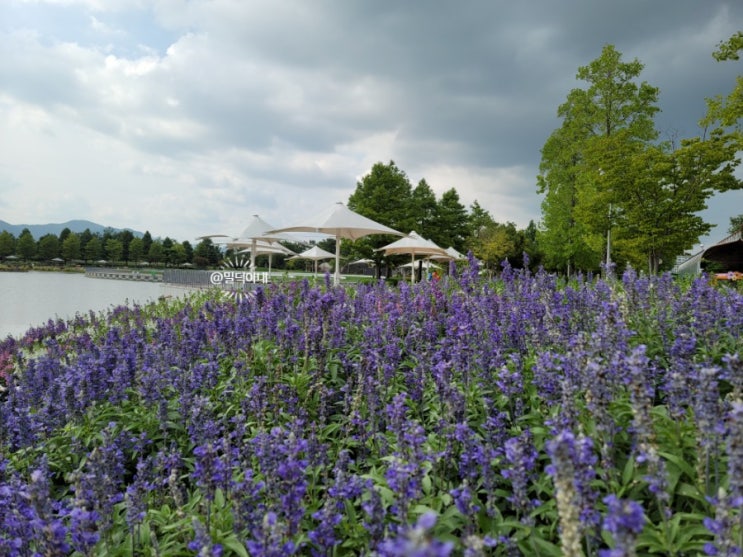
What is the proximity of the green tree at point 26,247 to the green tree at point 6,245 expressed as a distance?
117cm

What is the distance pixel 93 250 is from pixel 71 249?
15.7 ft

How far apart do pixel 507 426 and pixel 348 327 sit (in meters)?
3.66

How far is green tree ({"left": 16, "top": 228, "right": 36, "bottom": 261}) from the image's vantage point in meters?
114

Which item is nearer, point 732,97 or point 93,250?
point 732,97

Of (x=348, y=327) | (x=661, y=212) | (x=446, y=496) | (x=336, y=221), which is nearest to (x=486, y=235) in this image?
(x=661, y=212)

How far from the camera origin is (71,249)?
4707 inches

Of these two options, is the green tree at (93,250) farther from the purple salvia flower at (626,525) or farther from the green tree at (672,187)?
the purple salvia flower at (626,525)

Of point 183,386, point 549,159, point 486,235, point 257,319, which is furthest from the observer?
point 486,235

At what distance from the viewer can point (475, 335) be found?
5691 millimetres

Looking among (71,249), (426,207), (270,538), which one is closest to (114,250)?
(71,249)

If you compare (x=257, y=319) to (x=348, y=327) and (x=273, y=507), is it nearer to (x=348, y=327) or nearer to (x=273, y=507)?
(x=348, y=327)

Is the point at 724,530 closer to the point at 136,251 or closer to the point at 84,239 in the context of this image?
the point at 136,251

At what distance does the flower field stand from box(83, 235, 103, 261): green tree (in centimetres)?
13253

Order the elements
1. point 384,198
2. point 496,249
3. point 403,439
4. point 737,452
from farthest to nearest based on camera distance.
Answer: point 496,249 → point 384,198 → point 403,439 → point 737,452
